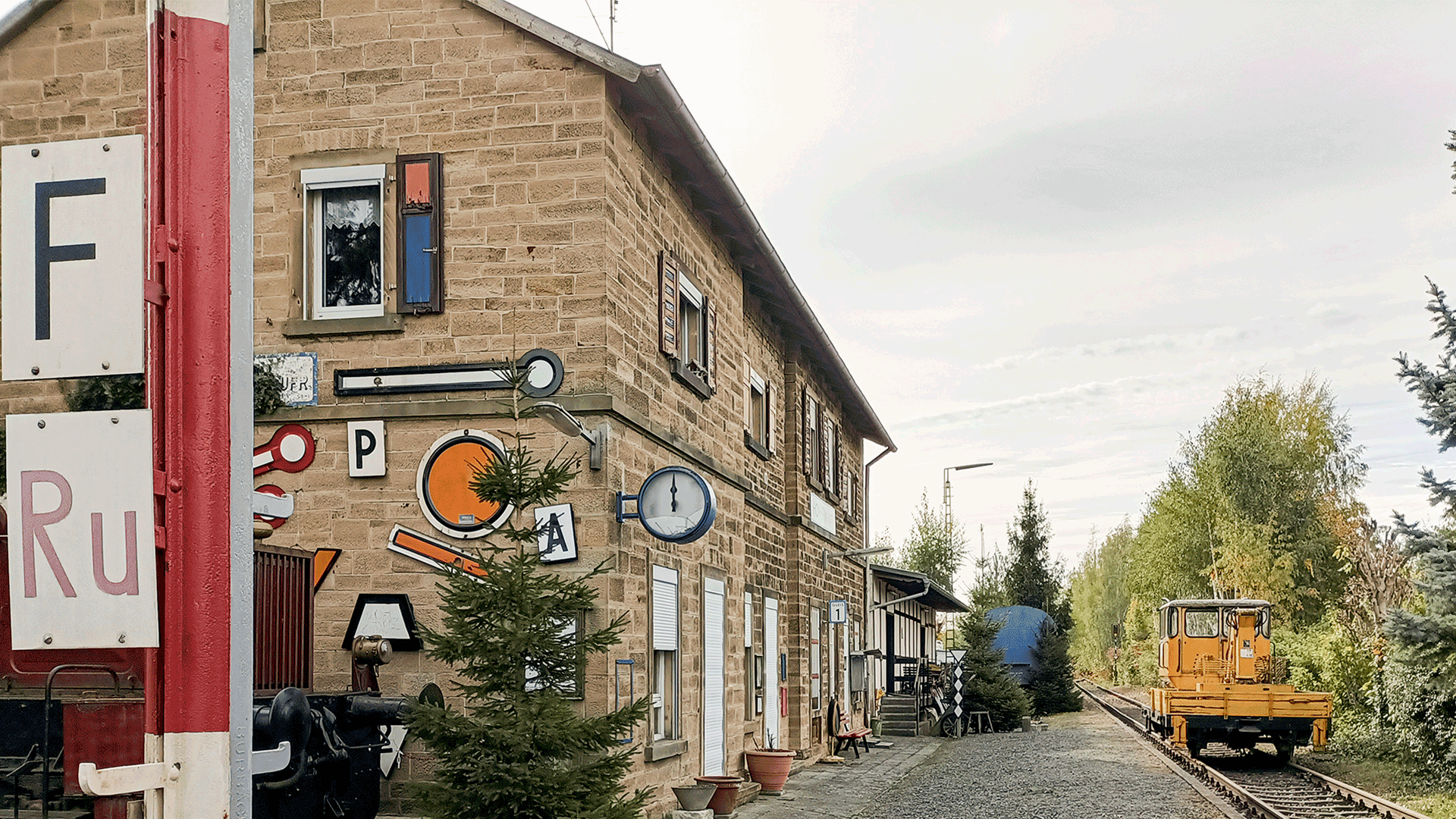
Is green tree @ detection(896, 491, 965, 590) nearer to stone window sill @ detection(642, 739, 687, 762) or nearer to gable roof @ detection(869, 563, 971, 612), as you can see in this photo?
gable roof @ detection(869, 563, 971, 612)

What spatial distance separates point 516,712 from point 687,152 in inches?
249

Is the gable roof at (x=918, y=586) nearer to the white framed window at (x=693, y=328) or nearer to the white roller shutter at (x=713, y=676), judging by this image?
the white roller shutter at (x=713, y=676)

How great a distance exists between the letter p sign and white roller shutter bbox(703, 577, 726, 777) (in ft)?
13.5

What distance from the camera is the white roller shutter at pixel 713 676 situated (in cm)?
1359

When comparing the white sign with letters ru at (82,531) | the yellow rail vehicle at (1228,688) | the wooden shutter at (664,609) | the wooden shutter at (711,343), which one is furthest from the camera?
the yellow rail vehicle at (1228,688)

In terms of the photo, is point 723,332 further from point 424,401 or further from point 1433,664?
point 1433,664

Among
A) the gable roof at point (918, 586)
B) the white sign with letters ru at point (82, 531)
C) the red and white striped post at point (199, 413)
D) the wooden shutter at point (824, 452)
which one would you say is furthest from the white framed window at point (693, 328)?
the gable roof at point (918, 586)

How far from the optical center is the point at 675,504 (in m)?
10.6

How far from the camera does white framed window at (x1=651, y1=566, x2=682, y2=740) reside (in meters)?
11.7

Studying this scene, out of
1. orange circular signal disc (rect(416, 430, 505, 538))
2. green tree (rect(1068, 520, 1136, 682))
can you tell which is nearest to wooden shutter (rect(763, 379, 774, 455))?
orange circular signal disc (rect(416, 430, 505, 538))

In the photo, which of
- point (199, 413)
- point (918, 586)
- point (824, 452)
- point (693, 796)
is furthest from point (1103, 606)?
point (199, 413)

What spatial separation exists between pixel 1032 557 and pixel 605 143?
149 feet

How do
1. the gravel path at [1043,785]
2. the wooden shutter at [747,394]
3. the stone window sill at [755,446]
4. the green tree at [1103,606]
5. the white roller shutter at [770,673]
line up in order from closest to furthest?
1. the gravel path at [1043,785]
2. the wooden shutter at [747,394]
3. the stone window sill at [755,446]
4. the white roller shutter at [770,673]
5. the green tree at [1103,606]

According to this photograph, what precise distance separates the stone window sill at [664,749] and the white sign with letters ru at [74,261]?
30.1 feet
